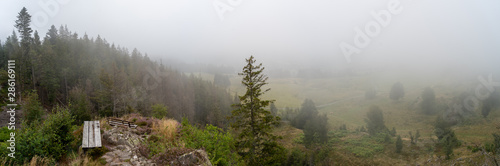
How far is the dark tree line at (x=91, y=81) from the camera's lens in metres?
43.4

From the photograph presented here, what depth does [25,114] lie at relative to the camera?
27484mm

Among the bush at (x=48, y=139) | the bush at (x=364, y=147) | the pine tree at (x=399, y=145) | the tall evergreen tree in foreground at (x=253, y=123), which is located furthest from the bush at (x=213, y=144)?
the pine tree at (x=399, y=145)

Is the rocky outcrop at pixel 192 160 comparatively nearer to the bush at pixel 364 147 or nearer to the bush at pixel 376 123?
the bush at pixel 364 147

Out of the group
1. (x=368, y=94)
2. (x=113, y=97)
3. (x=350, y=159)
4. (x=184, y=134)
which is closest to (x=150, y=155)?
(x=184, y=134)

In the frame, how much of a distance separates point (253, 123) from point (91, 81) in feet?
217

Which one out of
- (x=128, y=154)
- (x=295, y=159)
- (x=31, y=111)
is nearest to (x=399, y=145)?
(x=295, y=159)

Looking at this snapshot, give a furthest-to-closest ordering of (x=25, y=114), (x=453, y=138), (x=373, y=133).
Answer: (x=373, y=133) → (x=453, y=138) → (x=25, y=114)

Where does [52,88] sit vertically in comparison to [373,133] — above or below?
above

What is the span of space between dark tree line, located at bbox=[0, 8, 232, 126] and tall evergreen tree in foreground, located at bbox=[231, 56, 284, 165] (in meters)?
29.3

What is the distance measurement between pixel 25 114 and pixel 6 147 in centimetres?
3138

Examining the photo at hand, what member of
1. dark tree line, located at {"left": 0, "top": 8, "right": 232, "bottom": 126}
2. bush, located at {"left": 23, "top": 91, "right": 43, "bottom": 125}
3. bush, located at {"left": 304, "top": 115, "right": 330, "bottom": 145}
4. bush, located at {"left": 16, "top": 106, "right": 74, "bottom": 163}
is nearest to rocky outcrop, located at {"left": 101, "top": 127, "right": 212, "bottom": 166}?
bush, located at {"left": 16, "top": 106, "right": 74, "bottom": 163}

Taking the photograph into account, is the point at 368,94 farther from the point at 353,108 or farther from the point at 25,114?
the point at 25,114

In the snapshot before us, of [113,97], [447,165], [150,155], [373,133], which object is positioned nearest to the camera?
[150,155]

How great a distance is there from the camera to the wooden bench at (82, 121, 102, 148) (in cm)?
700
